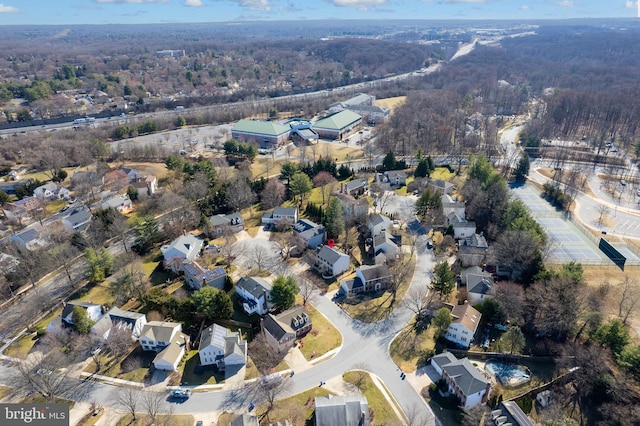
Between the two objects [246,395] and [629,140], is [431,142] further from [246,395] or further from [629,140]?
[246,395]

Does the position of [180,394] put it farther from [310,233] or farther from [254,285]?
[310,233]

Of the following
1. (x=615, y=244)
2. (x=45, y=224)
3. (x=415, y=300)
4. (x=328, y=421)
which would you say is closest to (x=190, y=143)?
(x=45, y=224)

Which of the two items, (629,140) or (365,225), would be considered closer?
(365,225)

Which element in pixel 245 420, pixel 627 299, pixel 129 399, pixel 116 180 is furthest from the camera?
pixel 116 180

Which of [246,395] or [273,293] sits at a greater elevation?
[273,293]

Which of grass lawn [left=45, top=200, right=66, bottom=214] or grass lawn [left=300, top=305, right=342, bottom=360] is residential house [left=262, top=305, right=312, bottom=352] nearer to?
grass lawn [left=300, top=305, right=342, bottom=360]

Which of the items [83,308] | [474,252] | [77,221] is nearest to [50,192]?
[77,221]

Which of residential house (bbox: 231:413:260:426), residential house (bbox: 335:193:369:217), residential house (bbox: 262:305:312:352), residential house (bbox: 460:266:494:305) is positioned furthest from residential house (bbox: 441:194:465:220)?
residential house (bbox: 231:413:260:426)
